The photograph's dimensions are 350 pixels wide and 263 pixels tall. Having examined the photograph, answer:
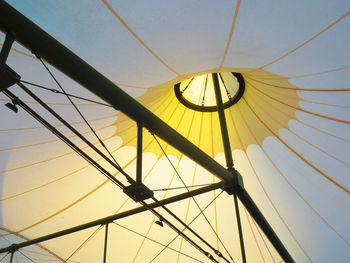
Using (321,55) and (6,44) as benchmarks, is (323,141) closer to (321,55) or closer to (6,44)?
(321,55)

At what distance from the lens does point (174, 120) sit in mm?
6785

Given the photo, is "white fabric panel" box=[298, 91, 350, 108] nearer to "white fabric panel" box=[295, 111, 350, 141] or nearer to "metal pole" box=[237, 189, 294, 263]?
"white fabric panel" box=[295, 111, 350, 141]

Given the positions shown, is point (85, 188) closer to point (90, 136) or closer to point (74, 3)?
point (90, 136)

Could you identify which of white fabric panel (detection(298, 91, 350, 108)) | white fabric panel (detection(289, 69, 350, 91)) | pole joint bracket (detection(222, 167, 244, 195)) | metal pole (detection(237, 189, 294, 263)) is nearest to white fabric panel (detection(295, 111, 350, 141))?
white fabric panel (detection(298, 91, 350, 108))

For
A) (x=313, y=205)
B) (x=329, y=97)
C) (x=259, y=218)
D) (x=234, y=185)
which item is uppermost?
(x=329, y=97)

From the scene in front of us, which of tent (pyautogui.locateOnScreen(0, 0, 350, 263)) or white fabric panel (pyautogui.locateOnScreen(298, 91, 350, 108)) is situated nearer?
tent (pyautogui.locateOnScreen(0, 0, 350, 263))

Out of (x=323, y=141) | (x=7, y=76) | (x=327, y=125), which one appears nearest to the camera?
(x=7, y=76)

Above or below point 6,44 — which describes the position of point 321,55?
above

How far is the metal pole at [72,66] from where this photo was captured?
7.65 feet

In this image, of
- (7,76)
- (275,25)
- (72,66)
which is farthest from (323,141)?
(7,76)

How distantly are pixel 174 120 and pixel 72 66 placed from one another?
4.24 m

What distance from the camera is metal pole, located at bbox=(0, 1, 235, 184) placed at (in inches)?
91.8

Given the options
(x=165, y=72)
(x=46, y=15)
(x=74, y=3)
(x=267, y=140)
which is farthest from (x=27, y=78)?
(x=267, y=140)

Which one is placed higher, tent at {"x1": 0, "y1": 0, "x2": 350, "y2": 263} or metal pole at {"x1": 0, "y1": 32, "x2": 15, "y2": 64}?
tent at {"x1": 0, "y1": 0, "x2": 350, "y2": 263}
